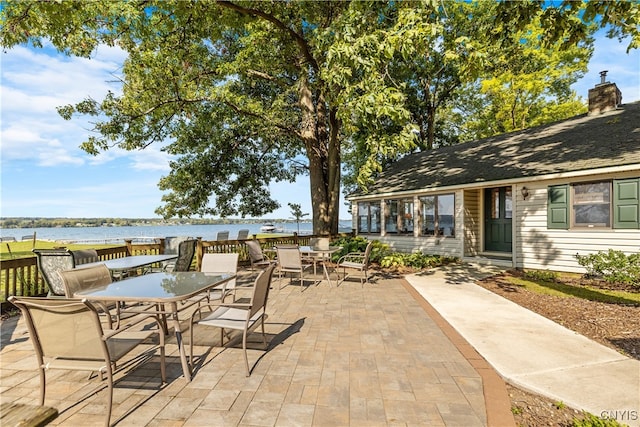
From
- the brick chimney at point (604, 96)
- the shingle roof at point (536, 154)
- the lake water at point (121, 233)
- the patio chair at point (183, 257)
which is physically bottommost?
the lake water at point (121, 233)

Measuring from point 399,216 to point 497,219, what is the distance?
3797mm

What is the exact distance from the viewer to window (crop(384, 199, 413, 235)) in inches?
505

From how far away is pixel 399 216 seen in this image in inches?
518

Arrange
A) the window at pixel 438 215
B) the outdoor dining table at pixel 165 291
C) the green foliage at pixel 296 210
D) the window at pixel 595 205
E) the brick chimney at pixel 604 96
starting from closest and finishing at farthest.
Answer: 1. the outdoor dining table at pixel 165 291
2. the window at pixel 595 205
3. the brick chimney at pixel 604 96
4. the window at pixel 438 215
5. the green foliage at pixel 296 210

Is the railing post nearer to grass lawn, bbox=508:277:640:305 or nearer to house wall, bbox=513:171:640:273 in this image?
grass lawn, bbox=508:277:640:305

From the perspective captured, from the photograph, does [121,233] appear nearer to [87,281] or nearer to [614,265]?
[87,281]

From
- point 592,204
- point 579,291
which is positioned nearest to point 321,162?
point 592,204

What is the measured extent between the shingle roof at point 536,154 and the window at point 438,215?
2.10 feet

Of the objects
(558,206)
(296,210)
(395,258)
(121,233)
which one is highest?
(296,210)

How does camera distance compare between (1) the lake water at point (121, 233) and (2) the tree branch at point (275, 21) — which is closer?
(2) the tree branch at point (275, 21)

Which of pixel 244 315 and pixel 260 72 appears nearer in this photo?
pixel 244 315

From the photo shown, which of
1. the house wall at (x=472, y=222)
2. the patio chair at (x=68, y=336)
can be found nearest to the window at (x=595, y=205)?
the house wall at (x=472, y=222)

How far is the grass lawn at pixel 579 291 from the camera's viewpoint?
228 inches

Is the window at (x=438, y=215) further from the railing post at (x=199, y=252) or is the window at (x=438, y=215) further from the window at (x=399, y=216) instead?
the railing post at (x=199, y=252)
